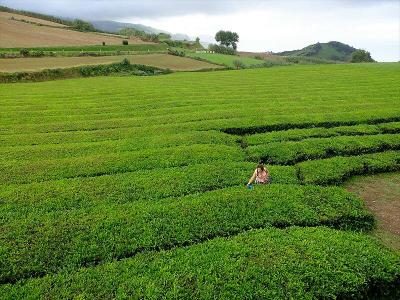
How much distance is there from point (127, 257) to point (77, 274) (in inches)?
68.8

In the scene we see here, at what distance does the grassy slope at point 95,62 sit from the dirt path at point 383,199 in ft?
167

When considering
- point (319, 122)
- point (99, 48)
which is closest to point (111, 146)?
point (319, 122)

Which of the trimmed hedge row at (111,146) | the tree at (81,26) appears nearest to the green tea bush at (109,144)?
the trimmed hedge row at (111,146)

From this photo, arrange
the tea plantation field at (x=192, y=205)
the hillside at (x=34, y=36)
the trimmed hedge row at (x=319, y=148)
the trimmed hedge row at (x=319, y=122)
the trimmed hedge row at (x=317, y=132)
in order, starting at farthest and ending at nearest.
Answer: the hillside at (x=34, y=36)
the trimmed hedge row at (x=319, y=122)
the trimmed hedge row at (x=317, y=132)
the trimmed hedge row at (x=319, y=148)
the tea plantation field at (x=192, y=205)

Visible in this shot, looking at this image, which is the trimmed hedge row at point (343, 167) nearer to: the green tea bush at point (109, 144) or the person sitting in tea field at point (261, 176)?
the person sitting in tea field at point (261, 176)

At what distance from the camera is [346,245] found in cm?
1352

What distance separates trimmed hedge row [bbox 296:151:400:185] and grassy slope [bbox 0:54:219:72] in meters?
48.7

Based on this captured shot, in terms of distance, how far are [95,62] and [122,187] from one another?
5615cm

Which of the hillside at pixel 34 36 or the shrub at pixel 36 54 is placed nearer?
the shrub at pixel 36 54

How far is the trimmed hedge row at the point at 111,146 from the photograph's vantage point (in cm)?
2261

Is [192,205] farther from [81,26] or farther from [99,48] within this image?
[81,26]

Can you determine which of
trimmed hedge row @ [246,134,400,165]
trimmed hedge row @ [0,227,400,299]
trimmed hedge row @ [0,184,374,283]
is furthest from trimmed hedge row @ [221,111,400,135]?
trimmed hedge row @ [0,227,400,299]

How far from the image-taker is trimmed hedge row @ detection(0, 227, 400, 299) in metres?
11.3

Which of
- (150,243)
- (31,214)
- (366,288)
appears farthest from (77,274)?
(366,288)
